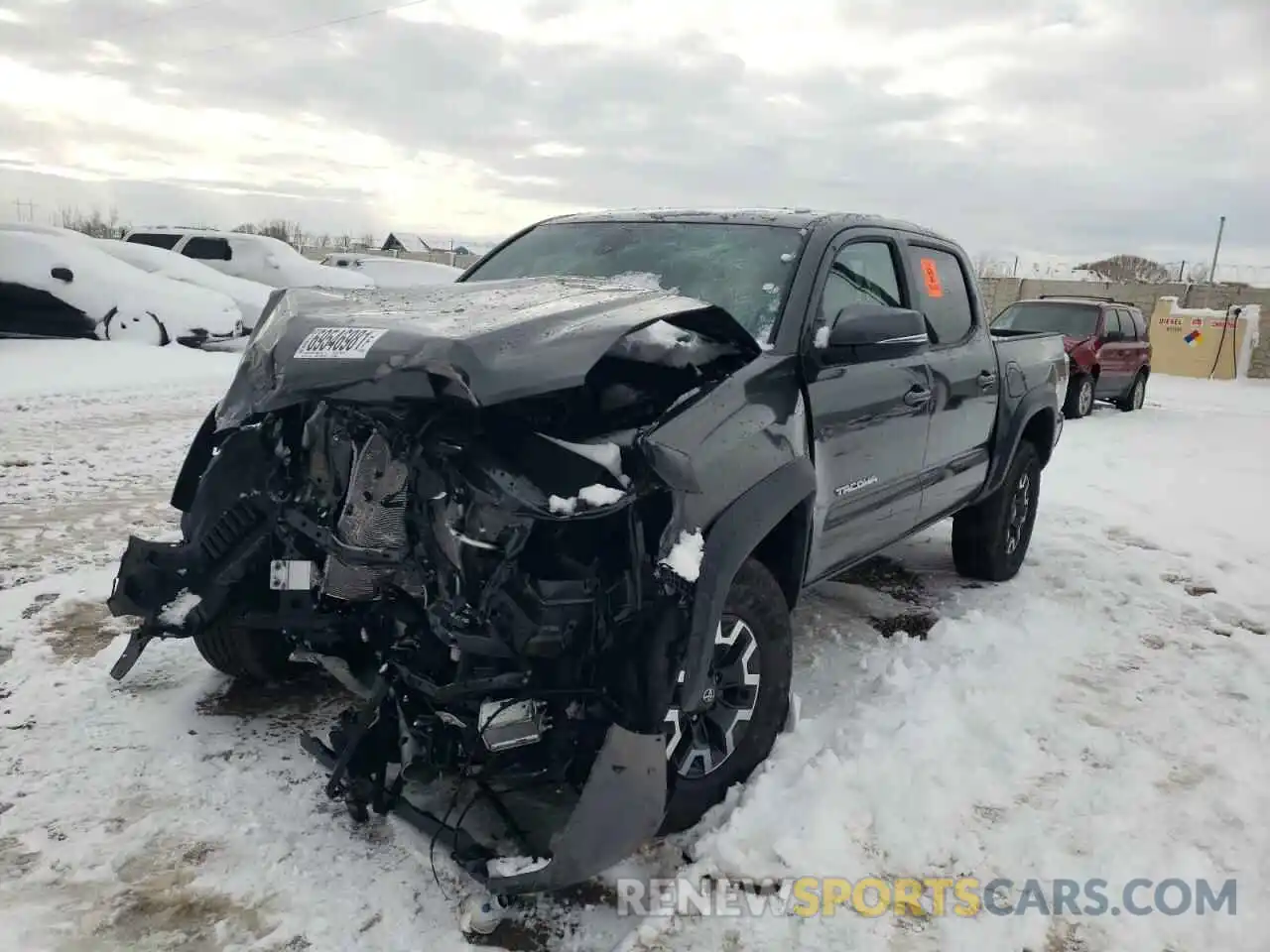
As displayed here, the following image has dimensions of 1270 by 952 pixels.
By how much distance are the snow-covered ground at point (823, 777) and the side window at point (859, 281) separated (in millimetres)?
1500

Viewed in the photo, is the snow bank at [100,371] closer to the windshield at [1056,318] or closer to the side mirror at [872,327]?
the side mirror at [872,327]

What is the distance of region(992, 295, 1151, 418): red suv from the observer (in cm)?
1357

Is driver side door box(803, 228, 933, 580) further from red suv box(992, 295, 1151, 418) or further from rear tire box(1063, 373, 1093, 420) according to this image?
rear tire box(1063, 373, 1093, 420)

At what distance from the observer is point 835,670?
3.90 m

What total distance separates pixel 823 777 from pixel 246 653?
2.05 m

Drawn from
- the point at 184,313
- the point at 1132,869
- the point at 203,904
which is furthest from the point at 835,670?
the point at 184,313

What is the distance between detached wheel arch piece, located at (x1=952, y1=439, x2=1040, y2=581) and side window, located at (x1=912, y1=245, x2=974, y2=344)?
0.95 metres

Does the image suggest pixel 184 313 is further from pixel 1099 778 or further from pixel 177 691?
pixel 1099 778

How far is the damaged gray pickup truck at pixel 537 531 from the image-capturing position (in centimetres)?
229

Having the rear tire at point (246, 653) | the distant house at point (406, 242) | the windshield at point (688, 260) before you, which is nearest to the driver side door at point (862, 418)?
the windshield at point (688, 260)

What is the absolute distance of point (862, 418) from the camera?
11.2ft

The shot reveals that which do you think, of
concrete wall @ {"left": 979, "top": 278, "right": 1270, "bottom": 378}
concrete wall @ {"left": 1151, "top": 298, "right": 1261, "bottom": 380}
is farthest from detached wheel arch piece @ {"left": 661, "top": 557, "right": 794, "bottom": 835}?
concrete wall @ {"left": 1151, "top": 298, "right": 1261, "bottom": 380}

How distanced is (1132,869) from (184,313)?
38.3ft

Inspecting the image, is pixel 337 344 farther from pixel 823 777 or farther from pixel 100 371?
pixel 100 371
